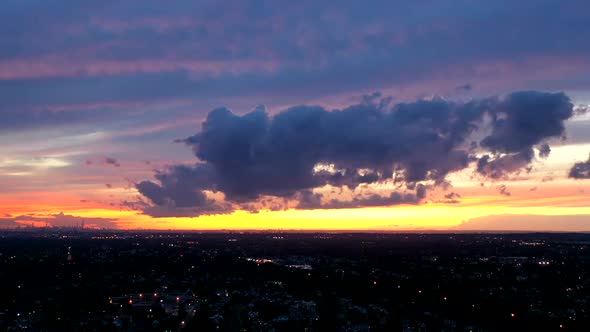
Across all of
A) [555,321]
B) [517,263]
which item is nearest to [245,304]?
[555,321]

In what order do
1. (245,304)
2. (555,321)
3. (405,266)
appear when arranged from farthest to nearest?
(405,266) < (245,304) < (555,321)

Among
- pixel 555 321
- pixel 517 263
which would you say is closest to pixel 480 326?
pixel 555 321

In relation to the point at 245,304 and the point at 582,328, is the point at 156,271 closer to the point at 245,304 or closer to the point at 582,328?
the point at 245,304

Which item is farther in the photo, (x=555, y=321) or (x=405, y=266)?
(x=405, y=266)

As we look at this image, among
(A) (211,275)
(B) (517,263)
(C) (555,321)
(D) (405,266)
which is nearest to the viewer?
(C) (555,321)

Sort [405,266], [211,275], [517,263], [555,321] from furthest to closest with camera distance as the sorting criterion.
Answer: [517,263]
[405,266]
[211,275]
[555,321]

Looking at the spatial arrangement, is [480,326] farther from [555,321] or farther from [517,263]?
[517,263]

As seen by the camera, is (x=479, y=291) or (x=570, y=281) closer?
(x=479, y=291)

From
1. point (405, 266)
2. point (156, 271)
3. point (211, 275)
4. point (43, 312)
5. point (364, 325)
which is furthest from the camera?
point (405, 266)
